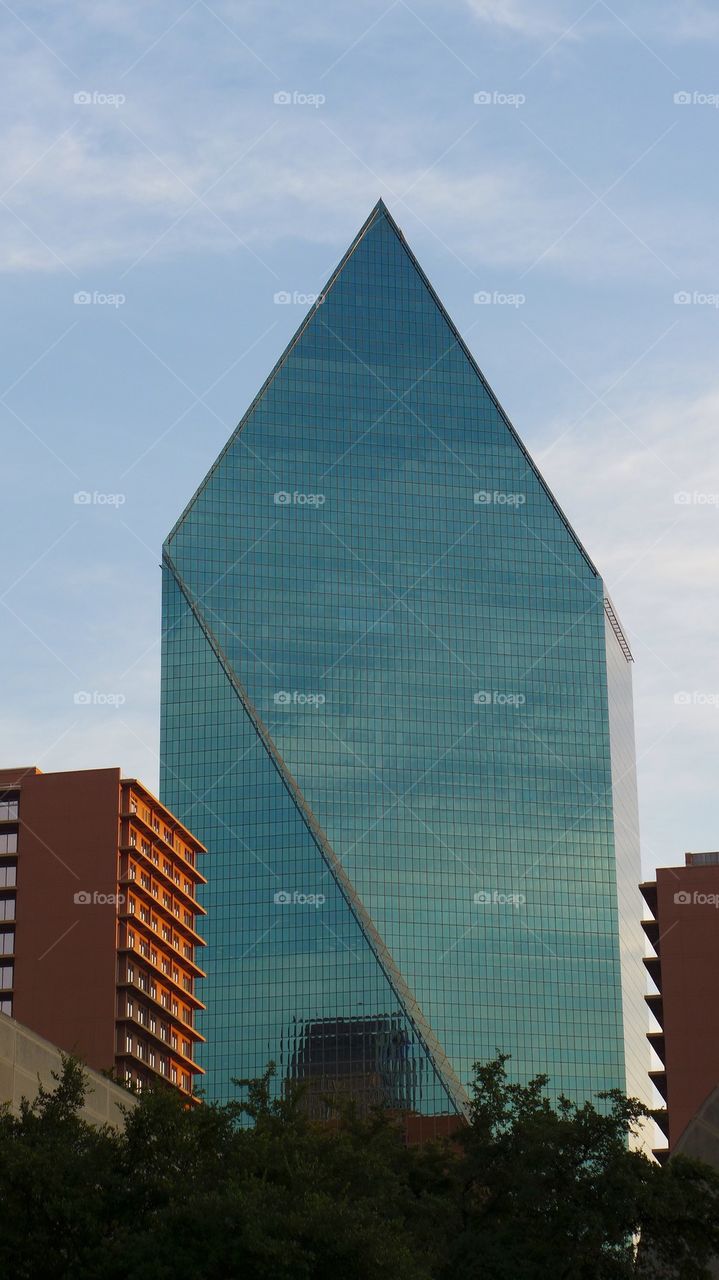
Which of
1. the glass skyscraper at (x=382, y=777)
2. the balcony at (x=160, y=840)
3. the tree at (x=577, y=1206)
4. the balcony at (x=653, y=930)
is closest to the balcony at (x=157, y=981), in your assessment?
the balcony at (x=160, y=840)

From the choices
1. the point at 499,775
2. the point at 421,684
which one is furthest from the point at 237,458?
the point at 499,775

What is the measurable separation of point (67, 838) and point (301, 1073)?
165 ft

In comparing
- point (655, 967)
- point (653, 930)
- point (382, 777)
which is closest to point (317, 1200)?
point (653, 930)

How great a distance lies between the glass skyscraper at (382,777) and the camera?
175375 mm

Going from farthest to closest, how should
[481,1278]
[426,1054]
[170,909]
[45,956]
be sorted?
[426,1054], [170,909], [45,956], [481,1278]

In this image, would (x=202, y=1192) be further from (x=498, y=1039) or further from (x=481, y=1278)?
(x=498, y=1039)

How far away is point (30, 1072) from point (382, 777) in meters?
137

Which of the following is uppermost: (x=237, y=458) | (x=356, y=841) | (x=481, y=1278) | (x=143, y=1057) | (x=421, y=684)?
(x=237, y=458)

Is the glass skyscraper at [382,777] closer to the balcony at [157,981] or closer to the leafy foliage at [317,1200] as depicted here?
the balcony at [157,981]

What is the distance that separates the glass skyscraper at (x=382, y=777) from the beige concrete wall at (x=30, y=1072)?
115895 millimetres

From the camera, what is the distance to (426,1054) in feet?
564

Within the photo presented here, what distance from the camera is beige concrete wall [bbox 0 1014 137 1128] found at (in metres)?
49.3

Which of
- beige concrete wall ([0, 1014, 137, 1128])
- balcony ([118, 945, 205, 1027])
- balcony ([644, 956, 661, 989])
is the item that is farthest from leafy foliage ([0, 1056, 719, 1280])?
balcony ([644, 956, 661, 989])

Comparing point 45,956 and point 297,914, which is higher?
point 297,914
